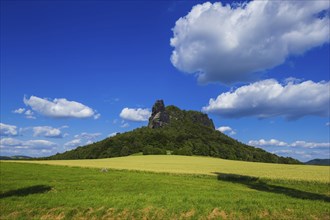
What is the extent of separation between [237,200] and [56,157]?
558 ft

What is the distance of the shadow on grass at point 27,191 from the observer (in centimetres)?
2954

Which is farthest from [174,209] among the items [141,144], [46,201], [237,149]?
[237,149]

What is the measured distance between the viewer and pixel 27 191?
30984 mm

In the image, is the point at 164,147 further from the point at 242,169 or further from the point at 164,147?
the point at 242,169

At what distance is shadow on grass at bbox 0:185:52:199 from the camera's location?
2954 centimetres

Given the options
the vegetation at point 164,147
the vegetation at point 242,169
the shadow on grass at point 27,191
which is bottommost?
the shadow on grass at point 27,191

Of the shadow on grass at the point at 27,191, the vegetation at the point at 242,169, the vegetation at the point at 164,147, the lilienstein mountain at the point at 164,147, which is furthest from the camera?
the vegetation at the point at 164,147

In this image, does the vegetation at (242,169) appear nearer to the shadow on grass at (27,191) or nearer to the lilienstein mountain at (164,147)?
the shadow on grass at (27,191)

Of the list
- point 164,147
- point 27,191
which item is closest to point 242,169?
point 27,191

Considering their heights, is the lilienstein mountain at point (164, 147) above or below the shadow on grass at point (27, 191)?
above

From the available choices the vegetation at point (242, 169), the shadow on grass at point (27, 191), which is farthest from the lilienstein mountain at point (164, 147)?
the shadow on grass at point (27, 191)

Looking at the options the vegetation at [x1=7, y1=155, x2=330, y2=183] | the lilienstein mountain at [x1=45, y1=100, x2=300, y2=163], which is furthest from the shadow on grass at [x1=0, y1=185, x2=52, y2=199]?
the lilienstein mountain at [x1=45, y1=100, x2=300, y2=163]

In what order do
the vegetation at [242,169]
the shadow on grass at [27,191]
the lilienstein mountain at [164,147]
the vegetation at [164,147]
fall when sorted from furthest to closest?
the vegetation at [164,147]
the lilienstein mountain at [164,147]
the vegetation at [242,169]
the shadow on grass at [27,191]

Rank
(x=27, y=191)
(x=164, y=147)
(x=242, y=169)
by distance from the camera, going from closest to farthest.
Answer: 1. (x=27, y=191)
2. (x=242, y=169)
3. (x=164, y=147)
